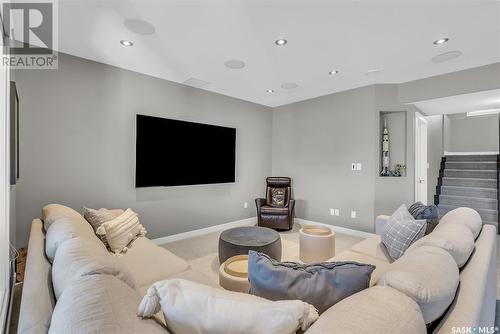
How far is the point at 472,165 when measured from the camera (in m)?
5.91

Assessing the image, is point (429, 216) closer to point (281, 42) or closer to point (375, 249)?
point (375, 249)

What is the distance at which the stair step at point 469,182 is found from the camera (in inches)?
202

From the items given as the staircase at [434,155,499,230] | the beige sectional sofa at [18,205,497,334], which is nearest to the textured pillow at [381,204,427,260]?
the beige sectional sofa at [18,205,497,334]

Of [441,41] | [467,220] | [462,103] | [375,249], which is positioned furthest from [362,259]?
[462,103]

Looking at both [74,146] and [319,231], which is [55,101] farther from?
[319,231]

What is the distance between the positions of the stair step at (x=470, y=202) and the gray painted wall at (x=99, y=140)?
4928 millimetres

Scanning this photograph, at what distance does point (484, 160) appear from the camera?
6078 mm

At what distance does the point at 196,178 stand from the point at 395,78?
3.47 metres

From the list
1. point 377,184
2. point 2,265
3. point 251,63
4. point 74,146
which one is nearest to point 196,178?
point 74,146

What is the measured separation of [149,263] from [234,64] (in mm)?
2506

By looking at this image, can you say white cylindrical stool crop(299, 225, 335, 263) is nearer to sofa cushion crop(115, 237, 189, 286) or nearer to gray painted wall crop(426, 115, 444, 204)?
sofa cushion crop(115, 237, 189, 286)

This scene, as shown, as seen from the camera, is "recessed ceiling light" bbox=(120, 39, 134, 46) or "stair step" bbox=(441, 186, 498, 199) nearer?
"recessed ceiling light" bbox=(120, 39, 134, 46)

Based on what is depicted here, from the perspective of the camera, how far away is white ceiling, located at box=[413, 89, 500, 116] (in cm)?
331

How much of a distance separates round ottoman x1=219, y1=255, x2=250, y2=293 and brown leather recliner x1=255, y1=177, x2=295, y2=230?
7.53 ft
